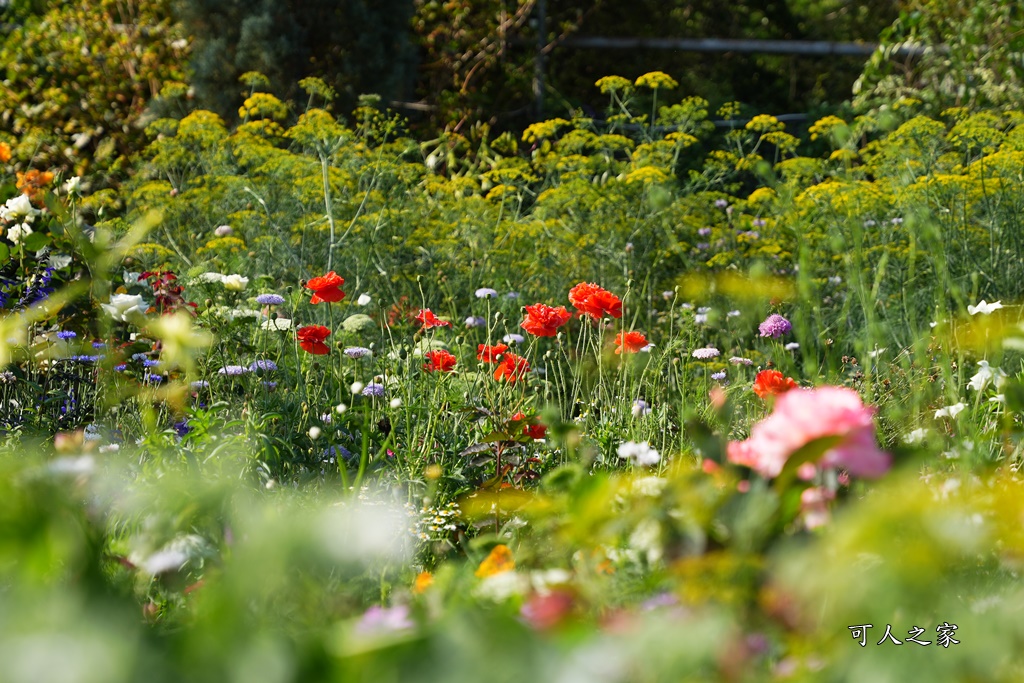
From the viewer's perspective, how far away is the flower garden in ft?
2.39

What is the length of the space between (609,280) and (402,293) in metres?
0.96

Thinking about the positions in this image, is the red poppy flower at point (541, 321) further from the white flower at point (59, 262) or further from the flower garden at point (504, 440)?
the white flower at point (59, 262)

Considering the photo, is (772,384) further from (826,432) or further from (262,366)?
(262,366)

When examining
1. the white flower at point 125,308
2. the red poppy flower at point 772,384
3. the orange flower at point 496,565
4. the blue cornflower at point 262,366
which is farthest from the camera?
the blue cornflower at point 262,366

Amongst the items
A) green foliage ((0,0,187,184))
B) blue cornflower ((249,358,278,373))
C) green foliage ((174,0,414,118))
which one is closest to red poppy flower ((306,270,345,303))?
blue cornflower ((249,358,278,373))

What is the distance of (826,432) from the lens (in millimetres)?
924

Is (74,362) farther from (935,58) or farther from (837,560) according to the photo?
(935,58)

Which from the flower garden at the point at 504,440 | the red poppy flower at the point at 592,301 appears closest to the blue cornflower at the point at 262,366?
the flower garden at the point at 504,440

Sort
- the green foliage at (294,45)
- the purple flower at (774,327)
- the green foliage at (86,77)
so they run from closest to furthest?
the purple flower at (774,327)
the green foliage at (294,45)
the green foliage at (86,77)

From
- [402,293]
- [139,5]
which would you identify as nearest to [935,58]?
[402,293]

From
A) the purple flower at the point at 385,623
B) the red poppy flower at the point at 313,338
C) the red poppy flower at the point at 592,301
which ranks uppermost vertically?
the purple flower at the point at 385,623

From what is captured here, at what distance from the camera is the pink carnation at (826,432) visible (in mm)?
913

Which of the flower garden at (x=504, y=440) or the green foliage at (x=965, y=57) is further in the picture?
the green foliage at (x=965, y=57)

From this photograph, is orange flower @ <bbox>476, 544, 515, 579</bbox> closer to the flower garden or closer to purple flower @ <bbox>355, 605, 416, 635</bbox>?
the flower garden
